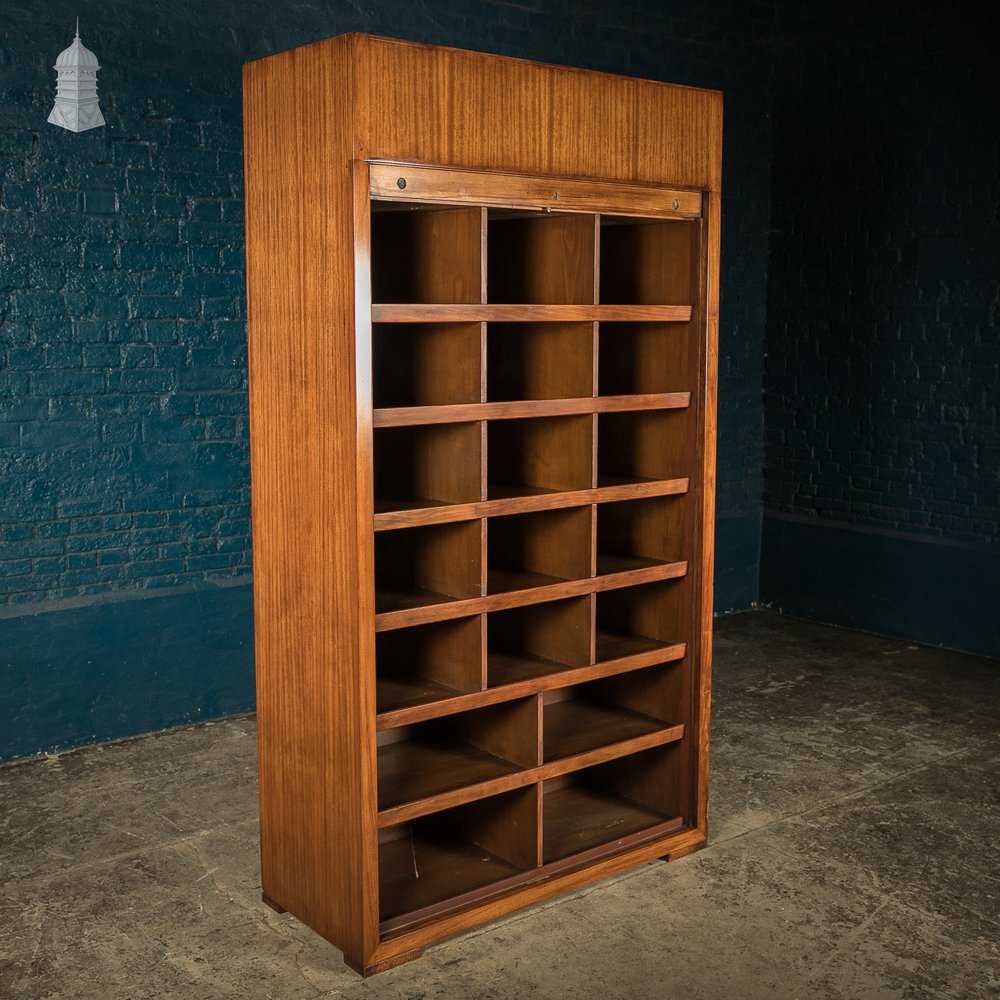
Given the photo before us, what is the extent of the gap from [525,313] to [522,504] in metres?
0.53

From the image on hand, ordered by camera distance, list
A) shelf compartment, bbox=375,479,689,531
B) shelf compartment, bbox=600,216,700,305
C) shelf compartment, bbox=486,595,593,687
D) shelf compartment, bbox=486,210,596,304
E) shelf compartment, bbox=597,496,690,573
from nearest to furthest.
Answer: shelf compartment, bbox=375,479,689,531 → shelf compartment, bbox=486,210,596,304 → shelf compartment, bbox=486,595,593,687 → shelf compartment, bbox=600,216,700,305 → shelf compartment, bbox=597,496,690,573

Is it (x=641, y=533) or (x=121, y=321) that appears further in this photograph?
(x=121, y=321)

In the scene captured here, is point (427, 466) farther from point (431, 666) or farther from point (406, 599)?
point (431, 666)

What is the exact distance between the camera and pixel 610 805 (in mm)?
3990

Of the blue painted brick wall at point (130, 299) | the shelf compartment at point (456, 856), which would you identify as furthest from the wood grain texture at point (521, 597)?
the blue painted brick wall at point (130, 299)

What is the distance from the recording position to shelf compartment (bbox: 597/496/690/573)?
379 centimetres

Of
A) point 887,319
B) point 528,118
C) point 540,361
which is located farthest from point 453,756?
point 887,319

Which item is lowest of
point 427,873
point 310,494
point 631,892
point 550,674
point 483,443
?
point 631,892

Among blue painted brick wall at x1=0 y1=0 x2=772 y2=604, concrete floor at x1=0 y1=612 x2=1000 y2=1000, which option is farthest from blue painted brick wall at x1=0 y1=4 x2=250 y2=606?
concrete floor at x1=0 y1=612 x2=1000 y2=1000

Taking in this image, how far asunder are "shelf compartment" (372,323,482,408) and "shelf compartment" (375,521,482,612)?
1.24 ft

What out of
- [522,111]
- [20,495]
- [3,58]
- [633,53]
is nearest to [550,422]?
[522,111]

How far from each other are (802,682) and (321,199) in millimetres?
3759

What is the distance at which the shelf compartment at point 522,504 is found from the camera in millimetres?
3133

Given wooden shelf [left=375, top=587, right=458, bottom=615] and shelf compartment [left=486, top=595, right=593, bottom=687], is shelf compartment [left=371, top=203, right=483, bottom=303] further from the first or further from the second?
shelf compartment [left=486, top=595, right=593, bottom=687]
